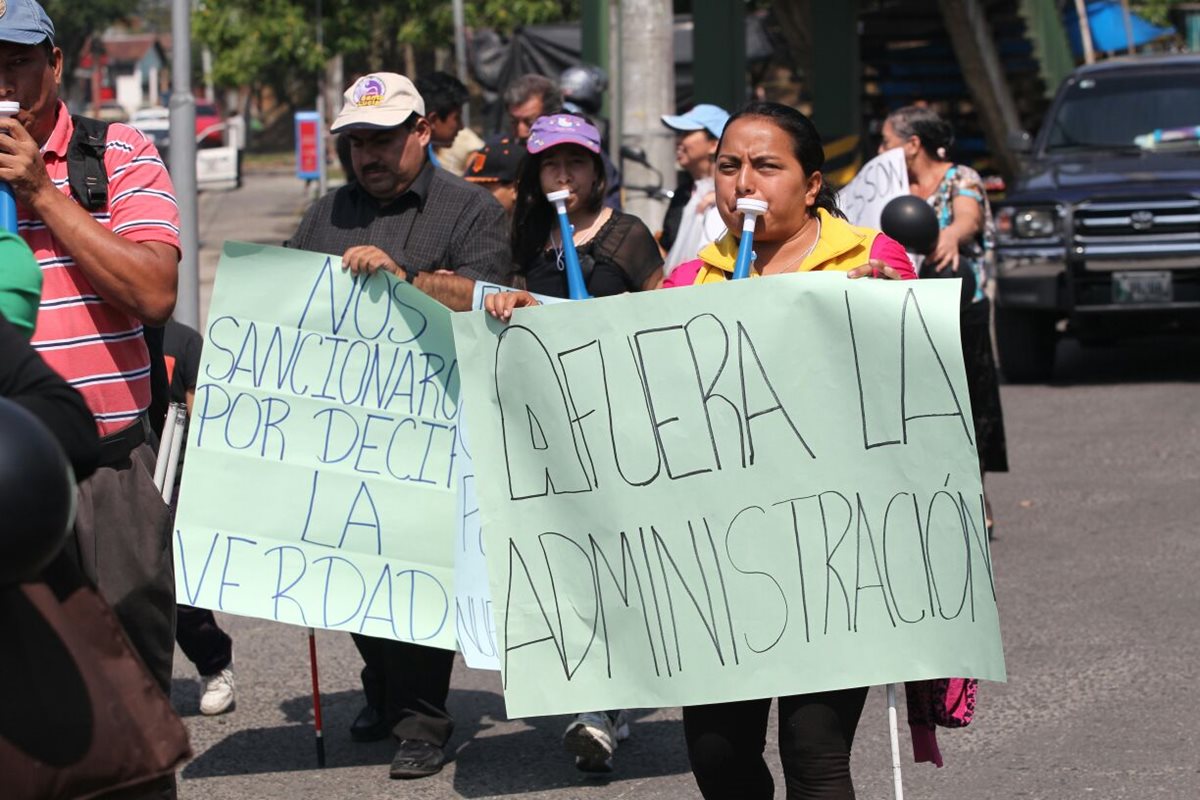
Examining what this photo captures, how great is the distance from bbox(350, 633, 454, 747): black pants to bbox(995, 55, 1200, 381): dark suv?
7.70 metres

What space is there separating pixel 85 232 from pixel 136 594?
0.76 meters

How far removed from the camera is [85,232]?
11.8 ft

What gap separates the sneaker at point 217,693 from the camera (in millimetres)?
6125

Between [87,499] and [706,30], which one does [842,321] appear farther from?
[706,30]

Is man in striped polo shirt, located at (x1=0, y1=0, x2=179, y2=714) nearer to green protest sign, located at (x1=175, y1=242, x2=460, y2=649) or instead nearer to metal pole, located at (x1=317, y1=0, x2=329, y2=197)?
green protest sign, located at (x1=175, y1=242, x2=460, y2=649)

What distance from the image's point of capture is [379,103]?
5418 mm

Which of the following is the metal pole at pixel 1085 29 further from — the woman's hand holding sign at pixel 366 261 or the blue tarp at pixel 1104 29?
the woman's hand holding sign at pixel 366 261

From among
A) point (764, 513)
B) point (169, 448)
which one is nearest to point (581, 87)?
point (169, 448)

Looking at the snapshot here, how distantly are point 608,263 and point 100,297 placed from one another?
2.30 meters

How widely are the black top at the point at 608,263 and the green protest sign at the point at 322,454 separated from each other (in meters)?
0.74

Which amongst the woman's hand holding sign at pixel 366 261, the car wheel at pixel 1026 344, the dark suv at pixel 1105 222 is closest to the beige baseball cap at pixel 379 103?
the woman's hand holding sign at pixel 366 261

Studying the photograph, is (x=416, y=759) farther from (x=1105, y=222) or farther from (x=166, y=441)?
(x=1105, y=222)

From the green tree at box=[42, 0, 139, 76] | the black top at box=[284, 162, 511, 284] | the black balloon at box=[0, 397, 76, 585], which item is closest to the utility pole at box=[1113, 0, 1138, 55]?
the black top at box=[284, 162, 511, 284]

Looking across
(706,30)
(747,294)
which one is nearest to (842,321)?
(747,294)
